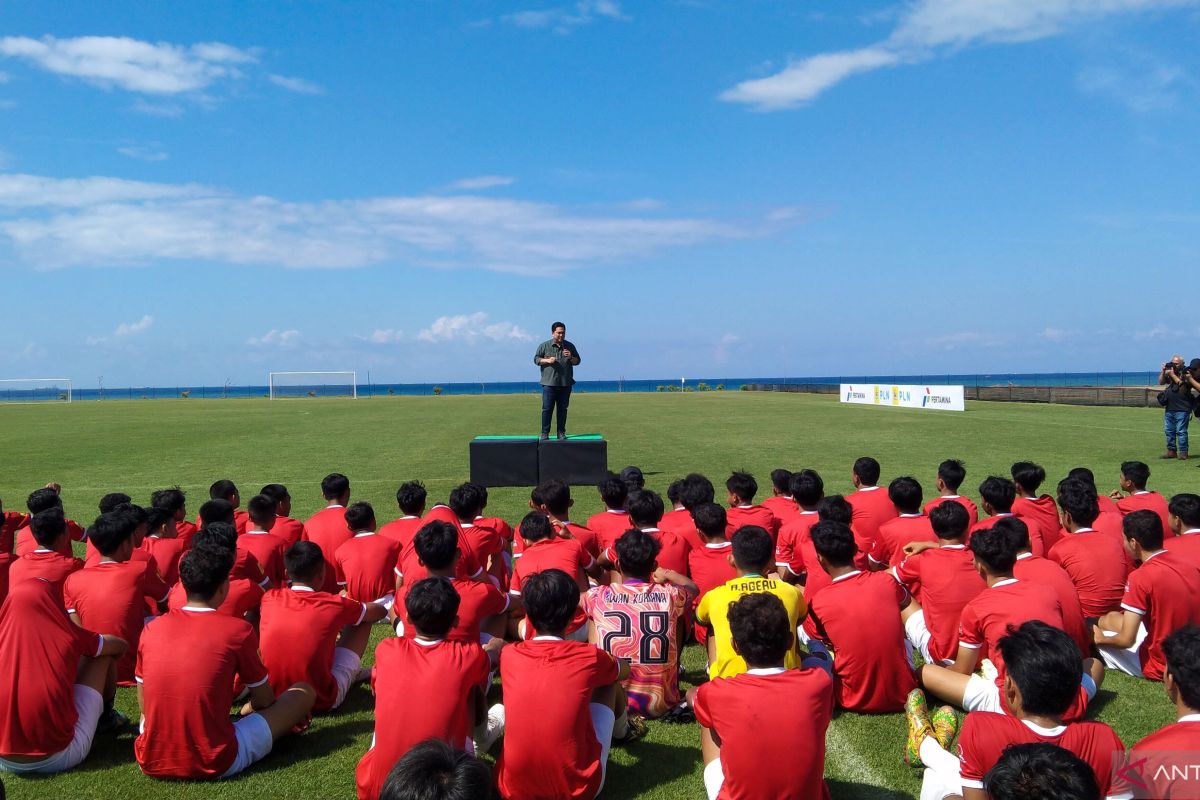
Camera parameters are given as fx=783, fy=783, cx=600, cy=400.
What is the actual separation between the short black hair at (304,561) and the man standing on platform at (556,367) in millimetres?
9548

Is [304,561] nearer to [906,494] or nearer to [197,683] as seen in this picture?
[197,683]

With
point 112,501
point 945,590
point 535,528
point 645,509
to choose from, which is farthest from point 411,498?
point 945,590

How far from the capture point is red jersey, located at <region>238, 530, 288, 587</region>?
6680mm

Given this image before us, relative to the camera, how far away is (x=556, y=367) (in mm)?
14742

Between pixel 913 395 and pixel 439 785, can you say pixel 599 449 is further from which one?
pixel 913 395

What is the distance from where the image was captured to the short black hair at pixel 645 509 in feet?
21.5

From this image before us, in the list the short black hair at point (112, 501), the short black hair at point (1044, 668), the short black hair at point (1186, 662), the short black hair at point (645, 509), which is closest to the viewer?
the short black hair at point (1186, 662)

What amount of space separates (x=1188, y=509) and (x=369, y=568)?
639cm

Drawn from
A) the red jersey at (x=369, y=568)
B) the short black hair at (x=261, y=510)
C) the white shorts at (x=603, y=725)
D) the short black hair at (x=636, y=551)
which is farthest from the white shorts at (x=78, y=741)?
the short black hair at (x=636, y=551)

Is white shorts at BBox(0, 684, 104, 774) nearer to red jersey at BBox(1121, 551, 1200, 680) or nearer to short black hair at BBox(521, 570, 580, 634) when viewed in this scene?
short black hair at BBox(521, 570, 580, 634)

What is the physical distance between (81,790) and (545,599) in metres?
2.71

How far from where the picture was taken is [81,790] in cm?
416

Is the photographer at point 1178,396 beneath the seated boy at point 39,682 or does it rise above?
above

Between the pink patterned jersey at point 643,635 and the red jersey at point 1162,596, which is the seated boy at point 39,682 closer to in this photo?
the pink patterned jersey at point 643,635
